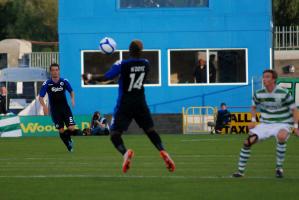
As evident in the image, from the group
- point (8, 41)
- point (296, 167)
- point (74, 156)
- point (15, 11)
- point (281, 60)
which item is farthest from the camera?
point (15, 11)

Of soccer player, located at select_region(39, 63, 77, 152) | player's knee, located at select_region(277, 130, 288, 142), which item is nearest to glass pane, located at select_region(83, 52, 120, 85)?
soccer player, located at select_region(39, 63, 77, 152)

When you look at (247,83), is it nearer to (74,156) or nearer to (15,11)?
(74,156)

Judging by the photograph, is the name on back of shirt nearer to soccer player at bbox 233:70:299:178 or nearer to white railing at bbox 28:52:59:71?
soccer player at bbox 233:70:299:178

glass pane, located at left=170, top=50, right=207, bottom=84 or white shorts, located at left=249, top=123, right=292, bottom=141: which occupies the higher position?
glass pane, located at left=170, top=50, right=207, bottom=84

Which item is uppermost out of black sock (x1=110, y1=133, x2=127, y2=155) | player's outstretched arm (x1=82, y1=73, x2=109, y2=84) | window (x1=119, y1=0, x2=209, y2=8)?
window (x1=119, y1=0, x2=209, y2=8)

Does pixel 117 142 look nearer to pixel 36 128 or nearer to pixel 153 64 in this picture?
pixel 36 128

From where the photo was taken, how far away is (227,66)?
4194 cm

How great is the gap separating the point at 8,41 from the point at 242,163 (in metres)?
53.3

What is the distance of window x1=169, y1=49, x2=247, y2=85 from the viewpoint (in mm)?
41719

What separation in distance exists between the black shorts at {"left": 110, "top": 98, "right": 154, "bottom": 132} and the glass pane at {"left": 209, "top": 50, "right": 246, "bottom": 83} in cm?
2622

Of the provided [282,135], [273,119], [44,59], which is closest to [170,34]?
[44,59]

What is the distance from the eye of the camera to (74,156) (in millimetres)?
21844

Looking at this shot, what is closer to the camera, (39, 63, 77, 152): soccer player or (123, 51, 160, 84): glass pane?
(39, 63, 77, 152): soccer player

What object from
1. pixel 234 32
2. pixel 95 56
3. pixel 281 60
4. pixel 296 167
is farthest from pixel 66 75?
pixel 296 167
